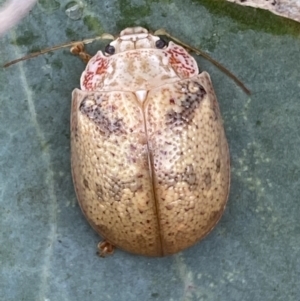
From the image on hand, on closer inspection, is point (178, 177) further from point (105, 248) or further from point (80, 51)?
point (80, 51)

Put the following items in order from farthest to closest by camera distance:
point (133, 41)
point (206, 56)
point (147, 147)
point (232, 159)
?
point (232, 159) < point (206, 56) < point (133, 41) < point (147, 147)

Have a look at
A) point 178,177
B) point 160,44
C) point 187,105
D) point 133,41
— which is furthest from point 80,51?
point 178,177

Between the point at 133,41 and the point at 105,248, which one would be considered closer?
the point at 133,41

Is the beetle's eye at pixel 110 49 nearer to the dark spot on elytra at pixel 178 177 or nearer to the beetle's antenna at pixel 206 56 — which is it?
the beetle's antenna at pixel 206 56

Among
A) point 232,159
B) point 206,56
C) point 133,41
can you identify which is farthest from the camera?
point 232,159

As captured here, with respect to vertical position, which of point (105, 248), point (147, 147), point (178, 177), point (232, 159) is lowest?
point (105, 248)

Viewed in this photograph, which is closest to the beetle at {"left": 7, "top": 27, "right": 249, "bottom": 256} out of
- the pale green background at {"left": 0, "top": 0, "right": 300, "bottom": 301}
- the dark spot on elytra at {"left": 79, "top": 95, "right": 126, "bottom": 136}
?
the dark spot on elytra at {"left": 79, "top": 95, "right": 126, "bottom": 136}

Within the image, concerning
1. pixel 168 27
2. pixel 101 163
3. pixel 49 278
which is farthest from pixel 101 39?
pixel 49 278
